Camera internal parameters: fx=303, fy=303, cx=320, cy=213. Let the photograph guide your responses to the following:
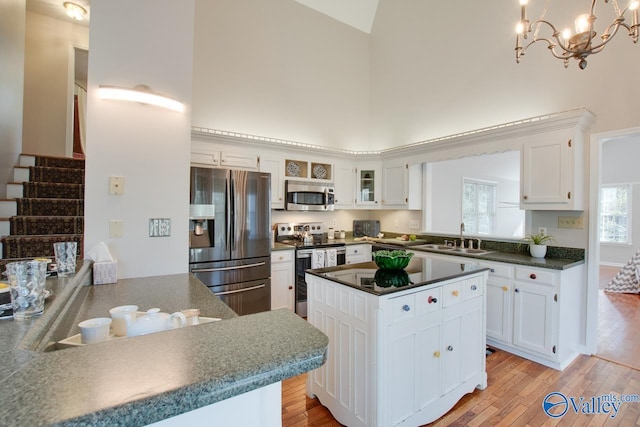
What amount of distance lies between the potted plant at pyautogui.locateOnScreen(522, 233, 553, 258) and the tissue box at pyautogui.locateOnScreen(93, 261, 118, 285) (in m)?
3.59

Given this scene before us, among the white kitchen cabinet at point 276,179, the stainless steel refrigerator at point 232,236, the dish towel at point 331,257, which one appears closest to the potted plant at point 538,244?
the dish towel at point 331,257

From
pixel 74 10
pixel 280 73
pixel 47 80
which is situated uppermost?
pixel 74 10

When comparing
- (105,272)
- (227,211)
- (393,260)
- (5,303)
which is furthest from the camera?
(227,211)

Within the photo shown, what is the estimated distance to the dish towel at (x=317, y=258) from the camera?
386 cm

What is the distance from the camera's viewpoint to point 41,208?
3.04m

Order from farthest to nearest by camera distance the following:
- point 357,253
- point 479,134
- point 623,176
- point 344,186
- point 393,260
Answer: point 623,176 < point 344,186 < point 357,253 < point 479,134 < point 393,260

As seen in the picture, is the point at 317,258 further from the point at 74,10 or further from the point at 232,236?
Answer: the point at 74,10

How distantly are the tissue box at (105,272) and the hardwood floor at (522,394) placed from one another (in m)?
1.40

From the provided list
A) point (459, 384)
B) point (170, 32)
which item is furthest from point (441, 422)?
point (170, 32)

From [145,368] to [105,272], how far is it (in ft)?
4.83

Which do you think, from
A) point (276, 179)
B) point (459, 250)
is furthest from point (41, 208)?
point (459, 250)

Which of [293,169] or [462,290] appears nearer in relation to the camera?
[462,290]

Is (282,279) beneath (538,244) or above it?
beneath
